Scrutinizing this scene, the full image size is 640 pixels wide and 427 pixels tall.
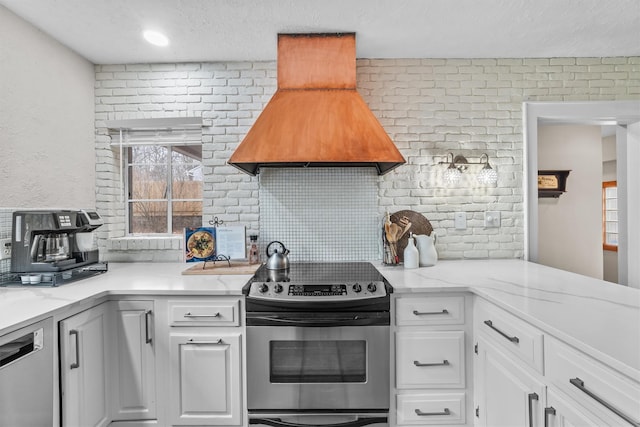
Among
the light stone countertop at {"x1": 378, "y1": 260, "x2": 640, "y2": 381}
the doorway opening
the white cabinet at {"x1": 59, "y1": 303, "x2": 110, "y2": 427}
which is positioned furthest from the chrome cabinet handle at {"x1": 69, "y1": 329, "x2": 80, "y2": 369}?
the doorway opening

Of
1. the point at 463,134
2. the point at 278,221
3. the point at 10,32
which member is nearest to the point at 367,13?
the point at 463,134

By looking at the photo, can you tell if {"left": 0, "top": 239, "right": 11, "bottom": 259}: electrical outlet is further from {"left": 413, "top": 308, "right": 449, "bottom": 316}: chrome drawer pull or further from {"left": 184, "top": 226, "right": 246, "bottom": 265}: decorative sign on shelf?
{"left": 413, "top": 308, "right": 449, "bottom": 316}: chrome drawer pull

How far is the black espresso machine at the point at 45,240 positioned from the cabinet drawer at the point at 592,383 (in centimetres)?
237

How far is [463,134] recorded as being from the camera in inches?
108

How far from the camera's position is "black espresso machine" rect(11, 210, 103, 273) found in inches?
76.9

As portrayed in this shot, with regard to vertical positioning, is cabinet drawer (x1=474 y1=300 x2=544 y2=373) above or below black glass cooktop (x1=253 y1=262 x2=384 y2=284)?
below

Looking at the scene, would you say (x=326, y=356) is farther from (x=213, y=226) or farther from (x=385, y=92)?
(x=385, y=92)

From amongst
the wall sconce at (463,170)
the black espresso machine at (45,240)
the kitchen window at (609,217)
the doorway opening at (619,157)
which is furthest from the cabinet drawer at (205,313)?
the kitchen window at (609,217)

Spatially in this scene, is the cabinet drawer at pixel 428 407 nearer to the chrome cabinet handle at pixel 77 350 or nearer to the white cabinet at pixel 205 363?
the white cabinet at pixel 205 363

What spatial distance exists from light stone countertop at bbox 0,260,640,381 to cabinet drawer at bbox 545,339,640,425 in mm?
50

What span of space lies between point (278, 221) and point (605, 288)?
1964 mm

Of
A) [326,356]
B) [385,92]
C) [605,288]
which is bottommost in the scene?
[326,356]

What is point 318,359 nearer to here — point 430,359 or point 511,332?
point 430,359

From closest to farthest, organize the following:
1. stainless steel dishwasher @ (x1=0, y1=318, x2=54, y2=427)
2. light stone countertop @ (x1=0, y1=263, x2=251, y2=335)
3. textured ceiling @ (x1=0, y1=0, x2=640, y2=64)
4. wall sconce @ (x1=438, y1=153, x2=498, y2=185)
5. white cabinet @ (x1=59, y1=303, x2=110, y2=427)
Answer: stainless steel dishwasher @ (x1=0, y1=318, x2=54, y2=427), light stone countertop @ (x1=0, y1=263, x2=251, y2=335), white cabinet @ (x1=59, y1=303, x2=110, y2=427), textured ceiling @ (x1=0, y1=0, x2=640, y2=64), wall sconce @ (x1=438, y1=153, x2=498, y2=185)
